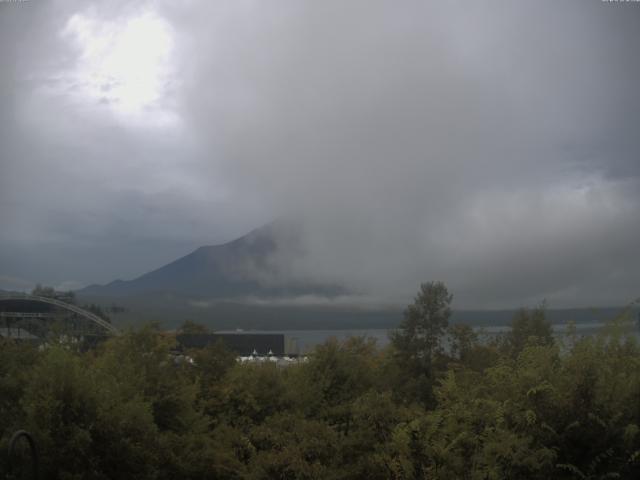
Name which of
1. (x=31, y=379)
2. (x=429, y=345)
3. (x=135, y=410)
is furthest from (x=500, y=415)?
(x=429, y=345)

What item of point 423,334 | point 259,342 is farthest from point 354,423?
point 259,342

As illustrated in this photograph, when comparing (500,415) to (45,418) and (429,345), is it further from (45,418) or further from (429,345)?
(429,345)

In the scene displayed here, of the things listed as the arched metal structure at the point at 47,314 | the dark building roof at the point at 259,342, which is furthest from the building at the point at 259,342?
the arched metal structure at the point at 47,314

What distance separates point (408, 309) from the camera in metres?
20.5

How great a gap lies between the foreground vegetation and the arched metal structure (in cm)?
630

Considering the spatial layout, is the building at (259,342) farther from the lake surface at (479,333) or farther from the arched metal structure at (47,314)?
the arched metal structure at (47,314)

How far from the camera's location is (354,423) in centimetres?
952

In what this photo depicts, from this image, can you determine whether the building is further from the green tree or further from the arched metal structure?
the green tree

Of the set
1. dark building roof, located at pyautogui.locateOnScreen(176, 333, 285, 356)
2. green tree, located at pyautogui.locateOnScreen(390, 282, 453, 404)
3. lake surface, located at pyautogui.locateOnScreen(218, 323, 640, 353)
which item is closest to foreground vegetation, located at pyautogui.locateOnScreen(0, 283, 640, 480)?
lake surface, located at pyautogui.locateOnScreen(218, 323, 640, 353)

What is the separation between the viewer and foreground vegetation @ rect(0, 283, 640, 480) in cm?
679

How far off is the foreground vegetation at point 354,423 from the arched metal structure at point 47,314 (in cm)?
630

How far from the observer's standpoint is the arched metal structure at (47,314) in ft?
61.0

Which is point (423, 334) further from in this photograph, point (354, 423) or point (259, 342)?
point (259, 342)

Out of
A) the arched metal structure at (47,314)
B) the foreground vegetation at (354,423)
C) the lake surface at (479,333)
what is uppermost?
the arched metal structure at (47,314)
